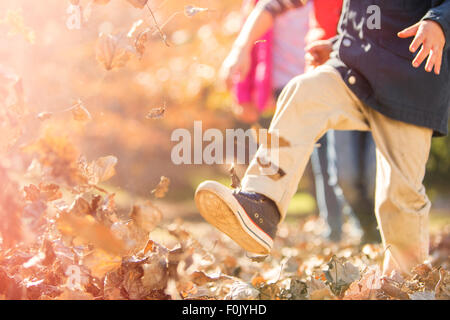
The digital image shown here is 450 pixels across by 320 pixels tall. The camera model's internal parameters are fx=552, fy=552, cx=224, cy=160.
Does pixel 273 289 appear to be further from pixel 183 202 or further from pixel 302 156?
pixel 183 202

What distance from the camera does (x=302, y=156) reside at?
78.7 inches

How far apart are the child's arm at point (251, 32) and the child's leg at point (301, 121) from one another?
221 mm

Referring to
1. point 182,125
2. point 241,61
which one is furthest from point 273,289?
point 182,125

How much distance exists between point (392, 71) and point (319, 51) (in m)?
0.39

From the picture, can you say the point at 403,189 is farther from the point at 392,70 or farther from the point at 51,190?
the point at 51,190

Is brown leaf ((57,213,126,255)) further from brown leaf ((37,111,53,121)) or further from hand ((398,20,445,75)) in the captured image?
hand ((398,20,445,75))

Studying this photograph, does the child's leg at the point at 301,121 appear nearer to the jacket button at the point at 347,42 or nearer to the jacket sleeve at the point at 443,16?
the jacket button at the point at 347,42

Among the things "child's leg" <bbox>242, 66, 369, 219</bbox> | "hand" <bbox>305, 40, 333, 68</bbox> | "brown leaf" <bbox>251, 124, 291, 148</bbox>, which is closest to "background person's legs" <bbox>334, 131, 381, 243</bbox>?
"hand" <bbox>305, 40, 333, 68</bbox>

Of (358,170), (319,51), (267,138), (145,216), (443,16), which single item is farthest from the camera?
(358,170)

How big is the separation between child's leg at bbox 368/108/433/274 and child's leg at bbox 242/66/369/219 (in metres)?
0.15

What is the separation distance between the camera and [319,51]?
2.36 m

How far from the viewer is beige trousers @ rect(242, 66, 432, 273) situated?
6.59ft

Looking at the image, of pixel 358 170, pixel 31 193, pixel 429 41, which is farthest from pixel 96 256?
pixel 358 170

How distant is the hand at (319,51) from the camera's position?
7.61 ft
